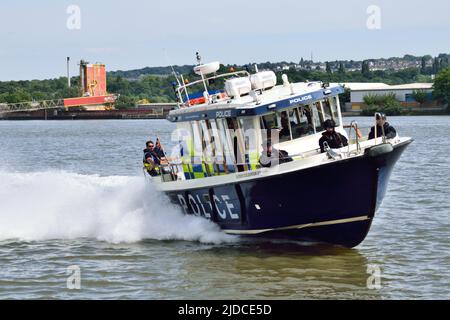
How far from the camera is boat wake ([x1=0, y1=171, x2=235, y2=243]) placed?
23.0 meters

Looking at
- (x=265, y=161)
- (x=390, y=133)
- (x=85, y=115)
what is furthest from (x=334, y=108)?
(x=85, y=115)

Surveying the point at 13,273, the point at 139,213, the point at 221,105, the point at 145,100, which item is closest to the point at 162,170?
the point at 139,213

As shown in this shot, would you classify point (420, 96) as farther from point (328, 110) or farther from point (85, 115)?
point (328, 110)

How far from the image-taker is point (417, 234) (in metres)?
24.2

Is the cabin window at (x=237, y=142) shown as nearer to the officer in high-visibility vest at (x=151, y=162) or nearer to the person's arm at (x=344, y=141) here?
the person's arm at (x=344, y=141)

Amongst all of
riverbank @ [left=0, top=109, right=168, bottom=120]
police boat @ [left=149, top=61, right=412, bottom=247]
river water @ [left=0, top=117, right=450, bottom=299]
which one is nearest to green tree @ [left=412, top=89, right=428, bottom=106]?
riverbank @ [left=0, top=109, right=168, bottom=120]

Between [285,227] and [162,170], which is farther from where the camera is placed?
[162,170]

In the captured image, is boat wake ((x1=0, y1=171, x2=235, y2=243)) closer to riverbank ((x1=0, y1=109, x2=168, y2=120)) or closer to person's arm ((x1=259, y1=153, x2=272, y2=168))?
person's arm ((x1=259, y1=153, x2=272, y2=168))

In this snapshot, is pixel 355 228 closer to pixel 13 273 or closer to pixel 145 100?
pixel 13 273

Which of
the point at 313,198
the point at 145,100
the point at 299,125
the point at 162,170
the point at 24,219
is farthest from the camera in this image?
the point at 145,100

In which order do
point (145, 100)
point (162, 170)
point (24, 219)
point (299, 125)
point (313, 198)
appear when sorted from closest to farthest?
point (313, 198) → point (299, 125) → point (162, 170) → point (24, 219) → point (145, 100)

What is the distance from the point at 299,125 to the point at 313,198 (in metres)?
2.13

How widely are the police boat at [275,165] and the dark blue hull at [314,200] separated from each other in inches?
0.8

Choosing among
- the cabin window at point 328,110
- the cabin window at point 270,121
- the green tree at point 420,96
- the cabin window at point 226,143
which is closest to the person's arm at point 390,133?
the cabin window at point 328,110
